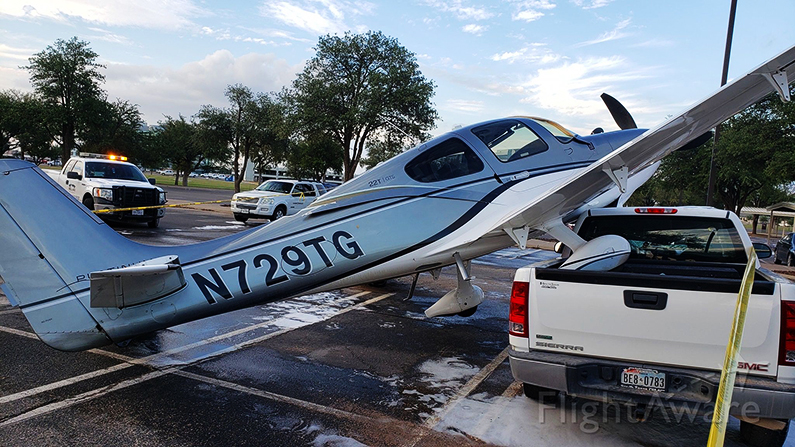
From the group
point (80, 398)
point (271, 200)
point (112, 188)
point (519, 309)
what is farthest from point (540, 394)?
point (271, 200)

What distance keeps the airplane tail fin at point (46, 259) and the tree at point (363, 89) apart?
20703 millimetres

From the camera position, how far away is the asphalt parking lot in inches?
146

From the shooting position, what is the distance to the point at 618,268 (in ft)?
15.9

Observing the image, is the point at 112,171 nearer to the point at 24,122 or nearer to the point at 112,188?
the point at 112,188

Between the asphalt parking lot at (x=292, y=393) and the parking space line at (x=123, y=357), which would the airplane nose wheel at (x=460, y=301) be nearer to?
the asphalt parking lot at (x=292, y=393)

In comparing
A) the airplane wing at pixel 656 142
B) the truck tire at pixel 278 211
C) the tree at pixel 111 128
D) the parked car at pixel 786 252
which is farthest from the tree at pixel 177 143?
the airplane wing at pixel 656 142

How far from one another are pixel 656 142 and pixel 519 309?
235 cm

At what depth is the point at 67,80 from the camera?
115ft

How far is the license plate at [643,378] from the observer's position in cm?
330

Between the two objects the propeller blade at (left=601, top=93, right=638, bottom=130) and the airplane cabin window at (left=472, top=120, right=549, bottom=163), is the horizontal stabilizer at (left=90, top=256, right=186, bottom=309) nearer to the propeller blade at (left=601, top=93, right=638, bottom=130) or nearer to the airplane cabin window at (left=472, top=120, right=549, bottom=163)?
the airplane cabin window at (left=472, top=120, right=549, bottom=163)

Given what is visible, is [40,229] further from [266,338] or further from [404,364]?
[404,364]

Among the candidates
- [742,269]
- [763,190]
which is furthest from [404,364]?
[763,190]

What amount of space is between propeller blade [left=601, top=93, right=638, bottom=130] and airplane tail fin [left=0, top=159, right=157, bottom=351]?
Answer: 292 inches

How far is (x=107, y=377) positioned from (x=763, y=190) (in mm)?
56036
